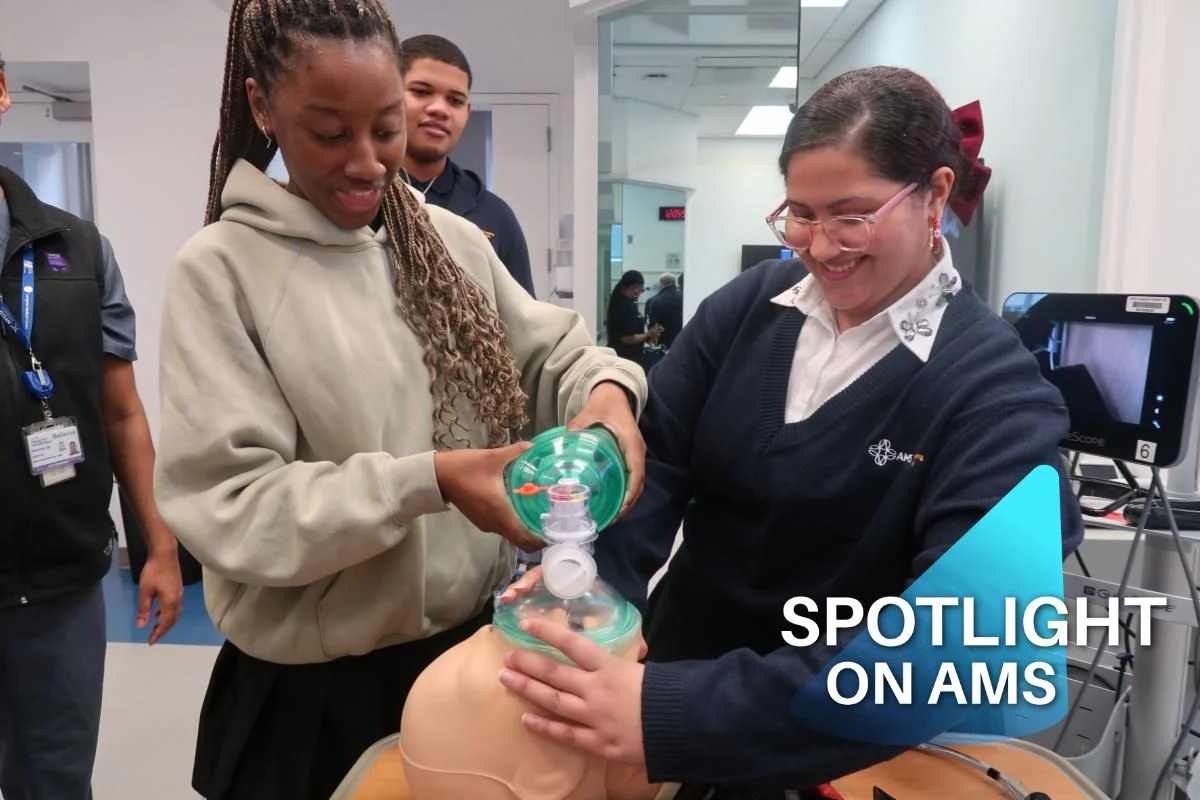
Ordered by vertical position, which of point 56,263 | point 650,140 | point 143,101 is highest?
point 143,101

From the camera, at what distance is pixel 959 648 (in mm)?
800

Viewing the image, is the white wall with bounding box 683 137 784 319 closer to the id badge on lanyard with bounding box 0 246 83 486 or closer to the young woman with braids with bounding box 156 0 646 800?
the id badge on lanyard with bounding box 0 246 83 486

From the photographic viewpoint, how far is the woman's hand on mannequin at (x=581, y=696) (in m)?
0.79

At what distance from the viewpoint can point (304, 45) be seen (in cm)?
85

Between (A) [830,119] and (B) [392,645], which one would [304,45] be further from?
(B) [392,645]

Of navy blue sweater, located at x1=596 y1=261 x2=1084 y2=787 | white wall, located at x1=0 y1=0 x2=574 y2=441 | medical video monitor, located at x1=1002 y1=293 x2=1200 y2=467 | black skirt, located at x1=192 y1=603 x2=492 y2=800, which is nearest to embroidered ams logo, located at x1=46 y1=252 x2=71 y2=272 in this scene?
black skirt, located at x1=192 y1=603 x2=492 y2=800

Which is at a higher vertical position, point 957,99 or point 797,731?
point 957,99

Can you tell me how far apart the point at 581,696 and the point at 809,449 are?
16.2 inches

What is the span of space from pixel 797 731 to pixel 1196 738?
4.37 feet

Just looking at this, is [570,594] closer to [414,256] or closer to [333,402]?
[333,402]

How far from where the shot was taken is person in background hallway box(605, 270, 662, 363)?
310 centimetres

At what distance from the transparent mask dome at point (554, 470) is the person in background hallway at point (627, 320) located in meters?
2.20

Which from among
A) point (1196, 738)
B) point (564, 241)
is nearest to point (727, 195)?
point (564, 241)

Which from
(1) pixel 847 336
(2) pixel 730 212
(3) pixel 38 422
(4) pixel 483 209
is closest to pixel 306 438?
(1) pixel 847 336
